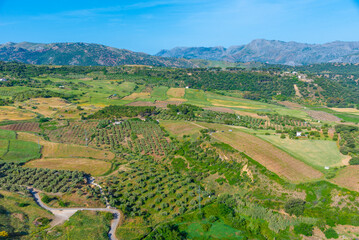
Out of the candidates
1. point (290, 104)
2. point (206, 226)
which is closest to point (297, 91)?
point (290, 104)

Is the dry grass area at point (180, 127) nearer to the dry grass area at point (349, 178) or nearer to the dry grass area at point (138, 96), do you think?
the dry grass area at point (349, 178)

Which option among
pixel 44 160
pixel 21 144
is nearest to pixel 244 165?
pixel 44 160

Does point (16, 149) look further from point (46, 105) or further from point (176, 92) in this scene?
point (176, 92)

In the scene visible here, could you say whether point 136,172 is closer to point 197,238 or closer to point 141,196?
point 141,196

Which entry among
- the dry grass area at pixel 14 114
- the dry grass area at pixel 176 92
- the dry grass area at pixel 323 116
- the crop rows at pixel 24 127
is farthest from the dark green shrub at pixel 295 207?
the dry grass area at pixel 176 92

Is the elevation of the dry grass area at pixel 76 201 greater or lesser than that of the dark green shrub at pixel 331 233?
greater

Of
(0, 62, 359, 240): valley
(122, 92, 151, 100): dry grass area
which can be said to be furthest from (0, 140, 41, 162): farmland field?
(122, 92, 151, 100): dry grass area

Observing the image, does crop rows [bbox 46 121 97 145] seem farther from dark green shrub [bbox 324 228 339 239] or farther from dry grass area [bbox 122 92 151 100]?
dark green shrub [bbox 324 228 339 239]
